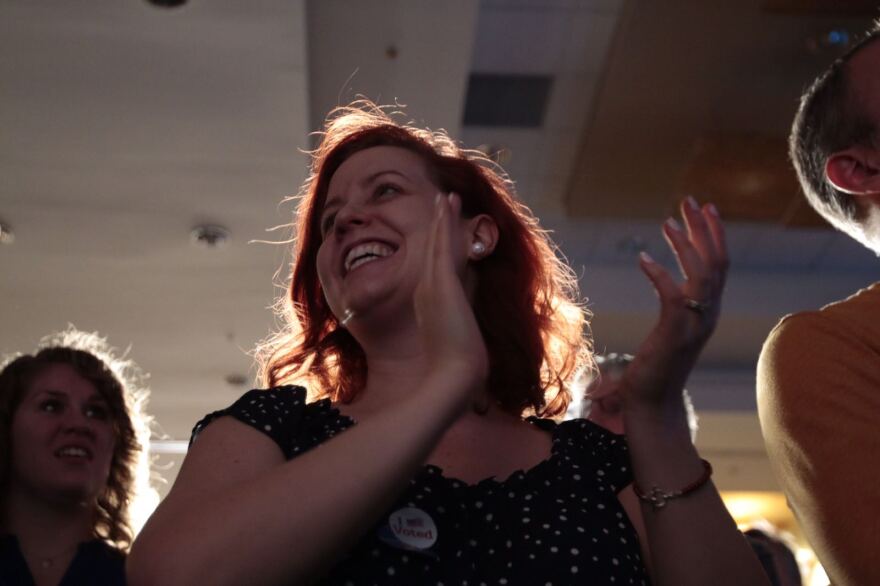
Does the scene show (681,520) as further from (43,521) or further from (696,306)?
(43,521)

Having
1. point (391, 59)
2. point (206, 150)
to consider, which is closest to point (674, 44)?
point (391, 59)

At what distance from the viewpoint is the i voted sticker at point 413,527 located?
1062 mm

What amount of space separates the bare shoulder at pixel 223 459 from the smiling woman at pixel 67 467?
1.14 metres

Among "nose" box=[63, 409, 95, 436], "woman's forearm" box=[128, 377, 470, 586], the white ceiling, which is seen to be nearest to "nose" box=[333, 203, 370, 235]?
"woman's forearm" box=[128, 377, 470, 586]

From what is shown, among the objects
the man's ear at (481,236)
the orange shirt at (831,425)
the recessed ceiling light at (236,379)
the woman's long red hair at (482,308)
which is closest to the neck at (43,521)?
the woman's long red hair at (482,308)

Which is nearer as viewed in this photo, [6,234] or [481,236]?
[481,236]

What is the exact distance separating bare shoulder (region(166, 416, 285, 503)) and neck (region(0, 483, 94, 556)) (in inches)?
49.7

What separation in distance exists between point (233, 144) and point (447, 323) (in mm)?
3008

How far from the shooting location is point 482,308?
1.53 metres

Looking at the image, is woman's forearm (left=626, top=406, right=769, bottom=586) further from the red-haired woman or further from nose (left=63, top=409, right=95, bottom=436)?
nose (left=63, top=409, right=95, bottom=436)

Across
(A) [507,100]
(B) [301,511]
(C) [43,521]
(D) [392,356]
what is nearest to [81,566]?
(C) [43,521]

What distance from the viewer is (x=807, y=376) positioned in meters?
1.12

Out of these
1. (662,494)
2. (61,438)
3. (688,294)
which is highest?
(688,294)

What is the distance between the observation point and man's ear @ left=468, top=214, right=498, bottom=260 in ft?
5.00
